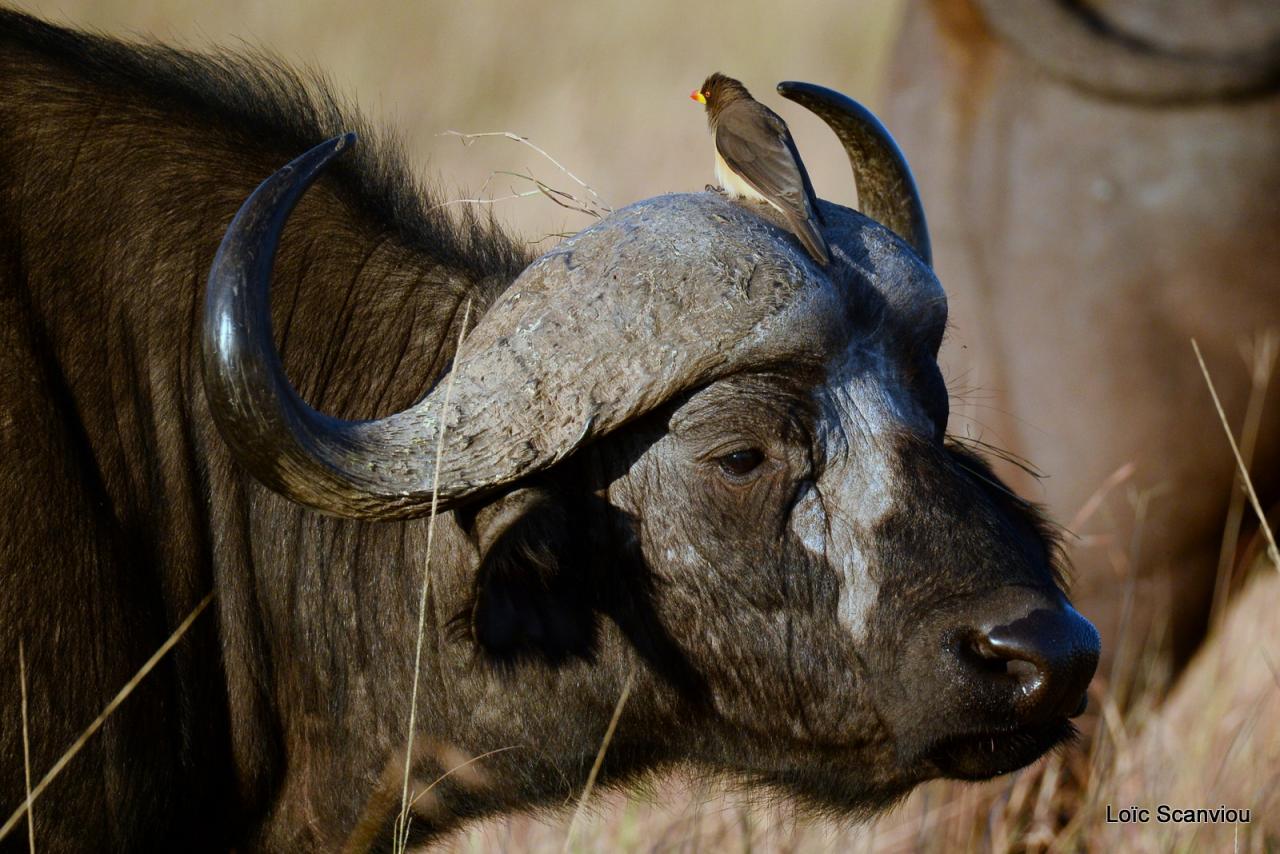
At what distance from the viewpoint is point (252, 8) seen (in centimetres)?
1574

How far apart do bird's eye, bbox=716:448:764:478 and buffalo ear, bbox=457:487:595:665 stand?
0.31 metres

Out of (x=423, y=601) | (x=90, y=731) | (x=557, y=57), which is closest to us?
(x=90, y=731)

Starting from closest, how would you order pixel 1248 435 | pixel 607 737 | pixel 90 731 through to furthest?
pixel 90 731
pixel 607 737
pixel 1248 435

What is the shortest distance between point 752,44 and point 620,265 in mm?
13949

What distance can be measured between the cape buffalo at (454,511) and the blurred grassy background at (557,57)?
8899 mm

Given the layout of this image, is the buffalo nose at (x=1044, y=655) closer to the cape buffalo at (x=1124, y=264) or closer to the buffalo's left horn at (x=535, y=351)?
the buffalo's left horn at (x=535, y=351)

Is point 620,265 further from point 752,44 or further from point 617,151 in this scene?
point 752,44

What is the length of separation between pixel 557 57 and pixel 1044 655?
13317 millimetres

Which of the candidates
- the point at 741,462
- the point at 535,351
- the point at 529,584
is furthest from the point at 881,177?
the point at 529,584

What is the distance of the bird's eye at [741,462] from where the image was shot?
2.74m

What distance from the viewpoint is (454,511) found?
2719 millimetres
